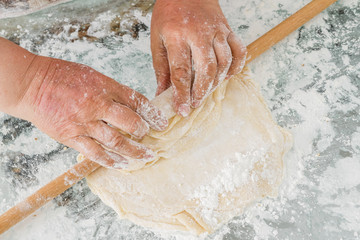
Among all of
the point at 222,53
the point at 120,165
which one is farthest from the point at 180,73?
the point at 120,165

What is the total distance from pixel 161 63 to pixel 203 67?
28 cm

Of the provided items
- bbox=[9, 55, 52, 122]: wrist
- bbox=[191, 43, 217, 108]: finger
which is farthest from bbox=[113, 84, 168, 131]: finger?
bbox=[9, 55, 52, 122]: wrist

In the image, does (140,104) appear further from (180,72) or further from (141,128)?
(180,72)

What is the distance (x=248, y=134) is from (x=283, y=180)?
35 centimetres

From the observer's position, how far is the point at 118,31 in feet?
6.93

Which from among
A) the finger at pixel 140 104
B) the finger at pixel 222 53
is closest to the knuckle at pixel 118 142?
the finger at pixel 140 104

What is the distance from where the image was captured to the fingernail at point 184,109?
150 cm

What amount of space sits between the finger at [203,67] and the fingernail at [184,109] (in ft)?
0.25

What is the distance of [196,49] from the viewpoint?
1.46 meters

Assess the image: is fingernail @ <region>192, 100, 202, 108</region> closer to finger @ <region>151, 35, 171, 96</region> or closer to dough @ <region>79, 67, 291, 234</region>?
dough @ <region>79, 67, 291, 234</region>

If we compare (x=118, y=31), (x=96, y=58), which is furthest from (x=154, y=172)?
(x=118, y=31)

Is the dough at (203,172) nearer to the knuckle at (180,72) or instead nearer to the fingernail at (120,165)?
the fingernail at (120,165)

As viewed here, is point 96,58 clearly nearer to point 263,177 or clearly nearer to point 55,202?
point 55,202

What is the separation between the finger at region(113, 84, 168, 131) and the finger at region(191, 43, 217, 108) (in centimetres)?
22
